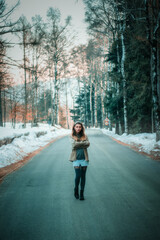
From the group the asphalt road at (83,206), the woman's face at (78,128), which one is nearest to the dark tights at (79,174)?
the asphalt road at (83,206)

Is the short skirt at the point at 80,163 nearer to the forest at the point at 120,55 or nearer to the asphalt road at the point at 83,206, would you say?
the asphalt road at the point at 83,206

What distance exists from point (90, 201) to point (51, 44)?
2692 centimetres

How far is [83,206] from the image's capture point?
4.17m

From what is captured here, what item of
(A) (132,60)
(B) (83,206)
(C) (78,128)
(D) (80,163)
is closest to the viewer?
(B) (83,206)

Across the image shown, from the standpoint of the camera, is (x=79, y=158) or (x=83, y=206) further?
(x=79, y=158)

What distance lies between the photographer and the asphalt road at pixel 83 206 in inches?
123

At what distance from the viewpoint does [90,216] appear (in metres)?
3.68

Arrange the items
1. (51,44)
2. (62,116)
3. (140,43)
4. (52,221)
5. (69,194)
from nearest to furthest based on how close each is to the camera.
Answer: (52,221)
(69,194)
(140,43)
(51,44)
(62,116)

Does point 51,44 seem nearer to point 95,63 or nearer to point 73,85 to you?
point 95,63

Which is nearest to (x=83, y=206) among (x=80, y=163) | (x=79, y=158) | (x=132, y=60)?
(x=80, y=163)

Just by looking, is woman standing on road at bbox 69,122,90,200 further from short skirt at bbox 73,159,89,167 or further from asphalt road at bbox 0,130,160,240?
asphalt road at bbox 0,130,160,240

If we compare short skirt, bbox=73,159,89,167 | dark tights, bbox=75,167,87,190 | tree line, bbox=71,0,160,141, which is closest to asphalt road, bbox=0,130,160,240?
dark tights, bbox=75,167,87,190

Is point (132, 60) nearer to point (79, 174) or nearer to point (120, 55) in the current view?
point (120, 55)

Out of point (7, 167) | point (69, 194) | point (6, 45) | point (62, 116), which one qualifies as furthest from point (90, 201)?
point (62, 116)
